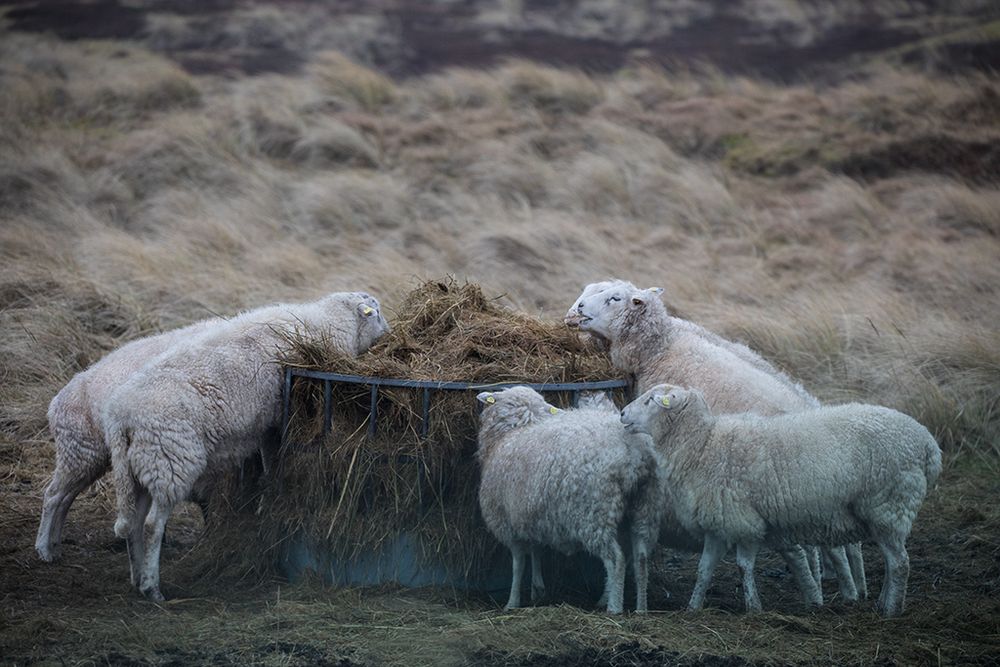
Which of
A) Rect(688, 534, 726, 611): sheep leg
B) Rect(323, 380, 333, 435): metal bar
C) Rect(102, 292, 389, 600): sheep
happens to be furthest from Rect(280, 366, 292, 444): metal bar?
Rect(688, 534, 726, 611): sheep leg

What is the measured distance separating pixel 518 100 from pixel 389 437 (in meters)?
15.6

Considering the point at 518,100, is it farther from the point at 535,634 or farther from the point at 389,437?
the point at 535,634

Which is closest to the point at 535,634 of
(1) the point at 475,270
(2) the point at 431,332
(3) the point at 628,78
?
(2) the point at 431,332

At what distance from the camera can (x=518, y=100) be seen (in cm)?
2186

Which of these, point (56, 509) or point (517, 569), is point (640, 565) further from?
point (56, 509)

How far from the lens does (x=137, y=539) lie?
7.09 metres

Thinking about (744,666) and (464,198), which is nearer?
(744,666)

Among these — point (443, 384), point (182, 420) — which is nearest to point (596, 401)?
point (443, 384)

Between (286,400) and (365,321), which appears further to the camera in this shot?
(365,321)

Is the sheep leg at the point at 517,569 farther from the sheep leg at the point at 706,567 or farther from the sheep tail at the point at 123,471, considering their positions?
the sheep tail at the point at 123,471

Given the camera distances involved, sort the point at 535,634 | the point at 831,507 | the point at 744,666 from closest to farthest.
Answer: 1. the point at 744,666
2. the point at 535,634
3. the point at 831,507

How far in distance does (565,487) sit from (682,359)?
6.31 feet

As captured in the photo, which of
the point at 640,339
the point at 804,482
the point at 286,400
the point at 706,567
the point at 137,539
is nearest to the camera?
the point at 804,482

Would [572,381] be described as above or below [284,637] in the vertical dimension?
above
